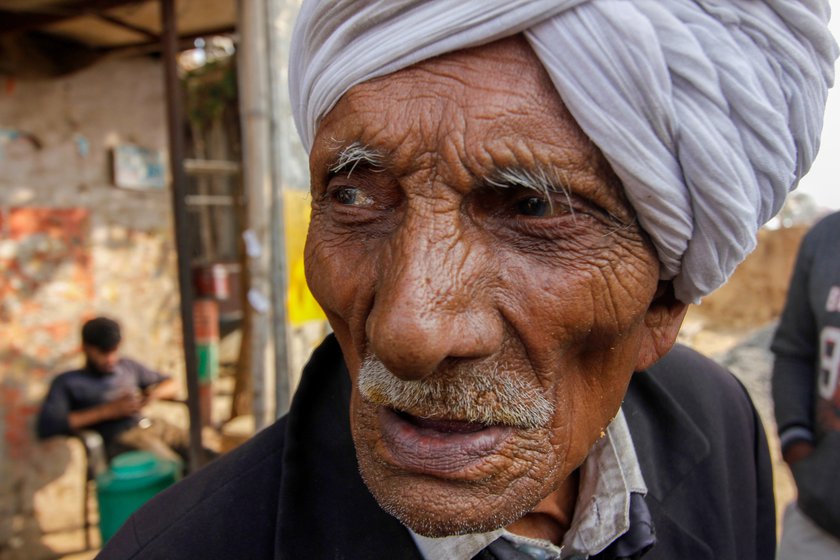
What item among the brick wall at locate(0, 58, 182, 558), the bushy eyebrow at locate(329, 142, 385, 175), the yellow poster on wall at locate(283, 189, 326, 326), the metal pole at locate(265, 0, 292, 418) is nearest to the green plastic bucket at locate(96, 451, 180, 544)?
the brick wall at locate(0, 58, 182, 558)

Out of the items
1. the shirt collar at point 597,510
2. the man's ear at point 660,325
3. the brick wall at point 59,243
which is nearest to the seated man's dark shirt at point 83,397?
the brick wall at point 59,243

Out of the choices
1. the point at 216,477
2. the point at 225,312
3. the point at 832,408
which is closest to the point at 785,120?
the point at 216,477

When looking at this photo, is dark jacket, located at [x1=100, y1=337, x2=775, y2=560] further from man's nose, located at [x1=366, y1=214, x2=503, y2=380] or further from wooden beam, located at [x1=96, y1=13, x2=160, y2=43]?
wooden beam, located at [x1=96, y1=13, x2=160, y2=43]

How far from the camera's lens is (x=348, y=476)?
1.40 m

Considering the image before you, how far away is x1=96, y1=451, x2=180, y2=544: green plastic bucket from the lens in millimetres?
4238

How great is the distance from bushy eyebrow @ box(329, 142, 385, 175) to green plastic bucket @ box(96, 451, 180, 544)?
147 inches

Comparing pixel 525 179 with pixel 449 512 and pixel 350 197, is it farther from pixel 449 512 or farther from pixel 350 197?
pixel 449 512

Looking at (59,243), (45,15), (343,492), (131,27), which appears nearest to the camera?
(343,492)

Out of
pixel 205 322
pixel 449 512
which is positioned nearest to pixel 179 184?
pixel 449 512

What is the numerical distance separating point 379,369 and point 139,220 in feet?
17.2

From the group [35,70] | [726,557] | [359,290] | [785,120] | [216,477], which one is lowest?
[726,557]

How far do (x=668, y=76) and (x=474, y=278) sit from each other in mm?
469

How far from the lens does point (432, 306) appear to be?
3.33ft

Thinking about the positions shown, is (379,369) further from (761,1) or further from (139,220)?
(139,220)
